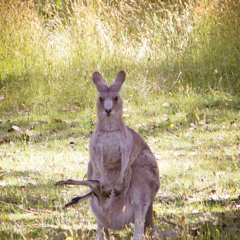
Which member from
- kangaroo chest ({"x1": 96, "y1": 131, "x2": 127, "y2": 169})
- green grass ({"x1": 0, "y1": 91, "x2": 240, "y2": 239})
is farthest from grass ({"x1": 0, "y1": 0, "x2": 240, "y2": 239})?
kangaroo chest ({"x1": 96, "y1": 131, "x2": 127, "y2": 169})

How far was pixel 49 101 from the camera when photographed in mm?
8234

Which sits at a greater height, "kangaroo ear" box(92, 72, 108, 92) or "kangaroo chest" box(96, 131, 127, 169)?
"kangaroo ear" box(92, 72, 108, 92)

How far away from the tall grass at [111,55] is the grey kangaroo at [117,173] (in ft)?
15.9

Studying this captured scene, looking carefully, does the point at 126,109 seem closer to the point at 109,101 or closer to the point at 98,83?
the point at 98,83

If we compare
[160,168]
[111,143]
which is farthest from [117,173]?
[160,168]

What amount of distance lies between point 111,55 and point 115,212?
6.40 metres

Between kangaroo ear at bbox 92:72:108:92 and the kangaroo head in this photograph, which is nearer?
the kangaroo head

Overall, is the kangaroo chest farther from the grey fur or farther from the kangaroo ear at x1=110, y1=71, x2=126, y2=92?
the kangaroo ear at x1=110, y1=71, x2=126, y2=92

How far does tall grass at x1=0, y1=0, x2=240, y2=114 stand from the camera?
8.41 m

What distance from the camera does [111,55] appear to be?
9320mm

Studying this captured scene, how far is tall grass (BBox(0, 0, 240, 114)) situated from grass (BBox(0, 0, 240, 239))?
0.02m

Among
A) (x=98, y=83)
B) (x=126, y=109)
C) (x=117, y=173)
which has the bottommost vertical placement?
(x=117, y=173)

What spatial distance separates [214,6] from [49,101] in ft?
14.3

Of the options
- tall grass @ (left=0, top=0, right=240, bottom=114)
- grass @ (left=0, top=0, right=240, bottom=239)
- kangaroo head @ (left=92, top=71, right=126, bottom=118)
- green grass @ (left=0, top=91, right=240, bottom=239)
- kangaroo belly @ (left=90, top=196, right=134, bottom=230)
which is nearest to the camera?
kangaroo head @ (left=92, top=71, right=126, bottom=118)
